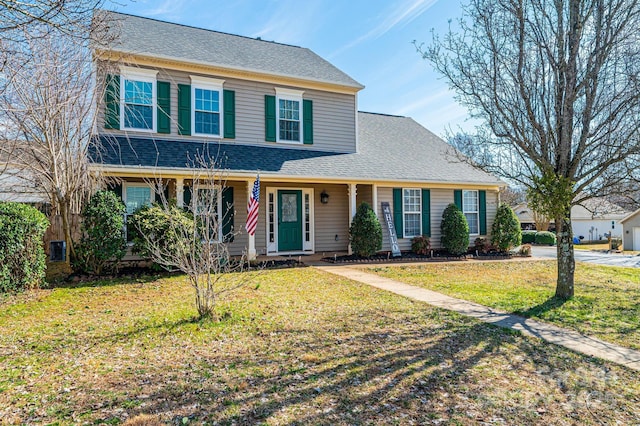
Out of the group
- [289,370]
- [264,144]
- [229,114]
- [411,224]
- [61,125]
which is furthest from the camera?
[411,224]

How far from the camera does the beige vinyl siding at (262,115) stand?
1139 cm

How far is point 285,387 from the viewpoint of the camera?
3.53 meters

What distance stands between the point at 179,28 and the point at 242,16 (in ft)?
8.49

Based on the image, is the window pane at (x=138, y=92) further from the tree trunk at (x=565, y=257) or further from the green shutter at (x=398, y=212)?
the tree trunk at (x=565, y=257)

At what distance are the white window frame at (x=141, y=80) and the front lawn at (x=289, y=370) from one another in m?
6.15

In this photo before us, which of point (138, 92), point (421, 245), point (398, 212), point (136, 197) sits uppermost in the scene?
point (138, 92)

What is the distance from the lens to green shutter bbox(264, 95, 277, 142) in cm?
1261

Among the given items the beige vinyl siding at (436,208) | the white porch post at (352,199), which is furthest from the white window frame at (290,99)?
the beige vinyl siding at (436,208)

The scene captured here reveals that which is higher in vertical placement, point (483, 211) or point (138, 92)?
point (138, 92)

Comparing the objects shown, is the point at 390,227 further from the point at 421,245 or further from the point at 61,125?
the point at 61,125

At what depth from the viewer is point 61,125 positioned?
29.7 ft

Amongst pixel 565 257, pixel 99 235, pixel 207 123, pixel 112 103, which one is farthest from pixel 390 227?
pixel 112 103

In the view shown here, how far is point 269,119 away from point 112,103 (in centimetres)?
462

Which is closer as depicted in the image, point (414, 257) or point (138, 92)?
point (138, 92)
